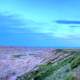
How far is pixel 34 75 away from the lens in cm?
445

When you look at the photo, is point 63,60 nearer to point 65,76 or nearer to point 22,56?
point 65,76

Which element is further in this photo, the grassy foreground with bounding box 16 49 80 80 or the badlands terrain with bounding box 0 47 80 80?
the badlands terrain with bounding box 0 47 80 80

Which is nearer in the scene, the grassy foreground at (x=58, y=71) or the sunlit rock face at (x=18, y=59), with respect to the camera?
the grassy foreground at (x=58, y=71)

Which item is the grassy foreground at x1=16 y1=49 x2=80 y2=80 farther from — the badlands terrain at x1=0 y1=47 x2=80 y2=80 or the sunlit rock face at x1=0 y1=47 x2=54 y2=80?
the sunlit rock face at x1=0 y1=47 x2=54 y2=80

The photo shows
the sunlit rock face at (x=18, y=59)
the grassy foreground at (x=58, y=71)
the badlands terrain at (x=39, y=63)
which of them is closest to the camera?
the grassy foreground at (x=58, y=71)

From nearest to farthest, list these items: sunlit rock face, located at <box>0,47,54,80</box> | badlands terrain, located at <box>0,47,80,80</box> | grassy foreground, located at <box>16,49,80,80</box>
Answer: grassy foreground, located at <box>16,49,80,80</box>, badlands terrain, located at <box>0,47,80,80</box>, sunlit rock face, located at <box>0,47,54,80</box>

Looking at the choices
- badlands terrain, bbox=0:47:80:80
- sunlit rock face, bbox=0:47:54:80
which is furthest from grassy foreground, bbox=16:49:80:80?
sunlit rock face, bbox=0:47:54:80

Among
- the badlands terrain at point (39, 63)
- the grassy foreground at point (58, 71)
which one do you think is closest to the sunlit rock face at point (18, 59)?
the badlands terrain at point (39, 63)

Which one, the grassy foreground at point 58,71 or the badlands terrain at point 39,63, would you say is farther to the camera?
the badlands terrain at point 39,63

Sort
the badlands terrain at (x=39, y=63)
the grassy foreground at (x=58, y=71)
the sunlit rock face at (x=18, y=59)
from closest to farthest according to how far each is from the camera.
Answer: the grassy foreground at (x=58, y=71) → the badlands terrain at (x=39, y=63) → the sunlit rock face at (x=18, y=59)

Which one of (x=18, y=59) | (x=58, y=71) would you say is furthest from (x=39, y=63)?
(x=58, y=71)

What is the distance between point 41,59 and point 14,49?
0.94 meters

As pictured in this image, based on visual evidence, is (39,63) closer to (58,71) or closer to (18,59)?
(18,59)

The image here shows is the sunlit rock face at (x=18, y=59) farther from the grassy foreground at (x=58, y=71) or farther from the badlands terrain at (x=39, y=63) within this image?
the grassy foreground at (x=58, y=71)
